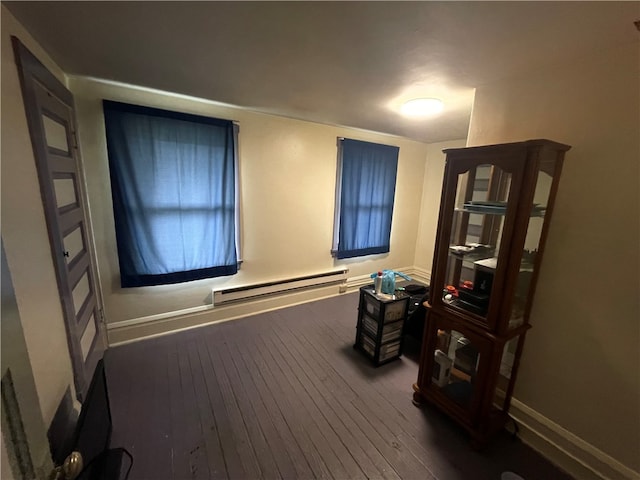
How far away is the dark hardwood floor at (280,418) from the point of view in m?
1.43

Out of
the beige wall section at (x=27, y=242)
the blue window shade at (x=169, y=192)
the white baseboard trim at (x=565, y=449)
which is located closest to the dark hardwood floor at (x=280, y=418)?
the white baseboard trim at (x=565, y=449)

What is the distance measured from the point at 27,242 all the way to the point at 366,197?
321 centimetres

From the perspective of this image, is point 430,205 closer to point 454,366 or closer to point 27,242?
point 454,366

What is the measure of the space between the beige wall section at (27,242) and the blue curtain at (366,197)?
8.91 ft

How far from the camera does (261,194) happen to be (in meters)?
2.86

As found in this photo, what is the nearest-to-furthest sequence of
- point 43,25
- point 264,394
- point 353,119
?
point 43,25 < point 264,394 < point 353,119

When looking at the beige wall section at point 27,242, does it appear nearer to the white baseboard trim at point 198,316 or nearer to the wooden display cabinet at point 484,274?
the white baseboard trim at point 198,316

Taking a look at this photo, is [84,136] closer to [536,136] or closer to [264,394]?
[264,394]

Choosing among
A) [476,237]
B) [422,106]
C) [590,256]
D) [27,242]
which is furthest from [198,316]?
[590,256]

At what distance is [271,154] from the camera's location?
9.30 feet

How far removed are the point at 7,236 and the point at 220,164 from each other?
1.72 metres

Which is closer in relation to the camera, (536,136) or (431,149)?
(536,136)

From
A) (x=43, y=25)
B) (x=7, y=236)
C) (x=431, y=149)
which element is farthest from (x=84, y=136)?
(x=431, y=149)

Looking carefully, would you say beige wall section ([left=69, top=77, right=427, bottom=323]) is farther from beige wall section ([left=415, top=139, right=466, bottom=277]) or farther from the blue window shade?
beige wall section ([left=415, top=139, right=466, bottom=277])
